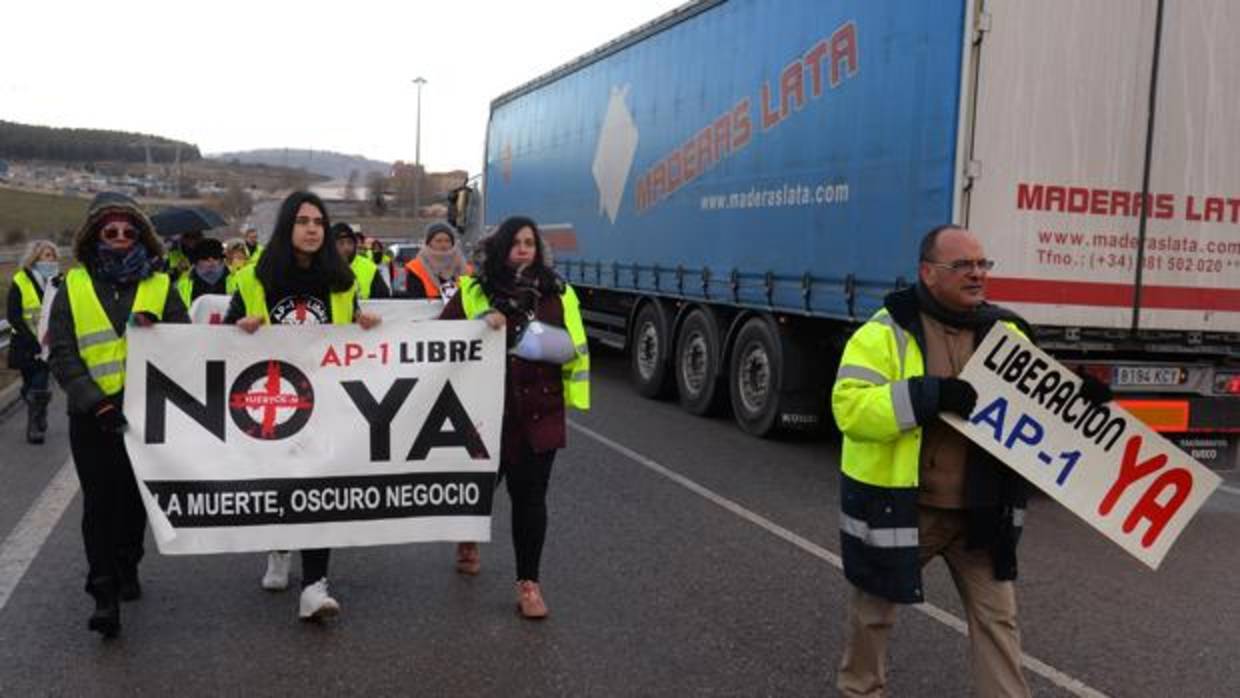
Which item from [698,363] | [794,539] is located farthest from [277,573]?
[698,363]

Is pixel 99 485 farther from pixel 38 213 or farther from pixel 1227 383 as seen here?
pixel 38 213

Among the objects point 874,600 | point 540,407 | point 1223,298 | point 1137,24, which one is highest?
point 1137,24

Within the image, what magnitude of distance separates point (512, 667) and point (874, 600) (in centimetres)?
155

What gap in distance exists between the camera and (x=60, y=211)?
A: 68250mm

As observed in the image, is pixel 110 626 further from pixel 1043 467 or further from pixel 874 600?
pixel 1043 467

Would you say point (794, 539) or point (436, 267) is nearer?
point (794, 539)

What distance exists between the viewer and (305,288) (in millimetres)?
4867

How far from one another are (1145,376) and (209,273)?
20.5 feet

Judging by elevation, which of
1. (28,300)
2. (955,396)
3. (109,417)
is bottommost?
(109,417)

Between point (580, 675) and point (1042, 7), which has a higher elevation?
point (1042, 7)

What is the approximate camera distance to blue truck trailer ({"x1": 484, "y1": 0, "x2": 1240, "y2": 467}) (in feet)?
23.3

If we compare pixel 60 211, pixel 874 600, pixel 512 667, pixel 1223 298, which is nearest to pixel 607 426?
pixel 1223 298

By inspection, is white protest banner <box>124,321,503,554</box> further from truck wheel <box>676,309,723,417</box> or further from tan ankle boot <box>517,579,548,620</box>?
truck wheel <box>676,309,723,417</box>

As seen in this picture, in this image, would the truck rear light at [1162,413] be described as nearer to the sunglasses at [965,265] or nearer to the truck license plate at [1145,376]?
the truck license plate at [1145,376]
